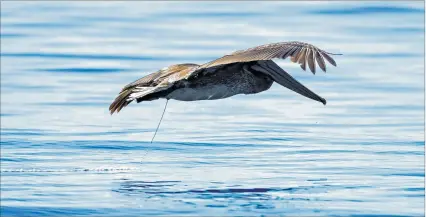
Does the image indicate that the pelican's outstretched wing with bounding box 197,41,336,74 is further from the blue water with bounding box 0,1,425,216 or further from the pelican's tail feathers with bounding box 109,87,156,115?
the blue water with bounding box 0,1,425,216

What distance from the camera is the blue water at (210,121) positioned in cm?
816

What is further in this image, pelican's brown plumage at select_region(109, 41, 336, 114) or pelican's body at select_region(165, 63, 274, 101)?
pelican's body at select_region(165, 63, 274, 101)

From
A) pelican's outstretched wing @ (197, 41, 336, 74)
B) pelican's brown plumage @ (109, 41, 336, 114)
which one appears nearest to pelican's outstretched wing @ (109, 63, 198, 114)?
pelican's brown plumage @ (109, 41, 336, 114)

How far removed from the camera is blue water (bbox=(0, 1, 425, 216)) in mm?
8164

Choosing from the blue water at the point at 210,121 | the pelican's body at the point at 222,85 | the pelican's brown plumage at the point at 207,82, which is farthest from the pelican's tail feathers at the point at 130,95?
the blue water at the point at 210,121

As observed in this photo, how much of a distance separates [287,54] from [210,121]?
357 centimetres

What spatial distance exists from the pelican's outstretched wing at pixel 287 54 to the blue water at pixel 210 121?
89 cm

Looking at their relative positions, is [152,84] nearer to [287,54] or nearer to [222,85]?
[222,85]

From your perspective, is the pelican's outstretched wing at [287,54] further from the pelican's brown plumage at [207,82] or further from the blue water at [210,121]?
the blue water at [210,121]

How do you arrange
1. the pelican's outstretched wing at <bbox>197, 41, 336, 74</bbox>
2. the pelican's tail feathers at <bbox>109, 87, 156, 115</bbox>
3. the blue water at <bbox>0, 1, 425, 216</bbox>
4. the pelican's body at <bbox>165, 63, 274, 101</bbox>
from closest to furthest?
the pelican's outstretched wing at <bbox>197, 41, 336, 74</bbox> < the blue water at <bbox>0, 1, 425, 216</bbox> < the pelican's tail feathers at <bbox>109, 87, 156, 115</bbox> < the pelican's body at <bbox>165, 63, 274, 101</bbox>

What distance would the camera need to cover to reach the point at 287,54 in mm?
8031

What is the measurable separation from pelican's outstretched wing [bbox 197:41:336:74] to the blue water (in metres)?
0.89

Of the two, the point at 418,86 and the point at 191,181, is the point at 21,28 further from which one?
the point at 191,181

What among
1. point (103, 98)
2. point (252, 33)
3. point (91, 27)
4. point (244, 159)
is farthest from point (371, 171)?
point (91, 27)
